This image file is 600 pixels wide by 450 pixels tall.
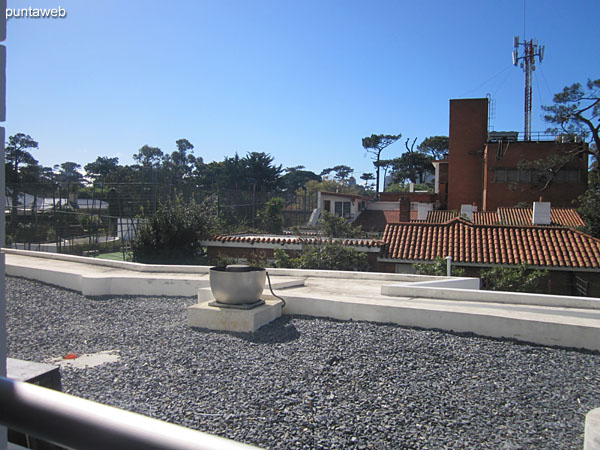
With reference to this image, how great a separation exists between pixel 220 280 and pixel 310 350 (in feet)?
5.11

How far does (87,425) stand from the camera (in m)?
0.96

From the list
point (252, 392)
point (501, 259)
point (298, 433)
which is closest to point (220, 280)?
point (252, 392)

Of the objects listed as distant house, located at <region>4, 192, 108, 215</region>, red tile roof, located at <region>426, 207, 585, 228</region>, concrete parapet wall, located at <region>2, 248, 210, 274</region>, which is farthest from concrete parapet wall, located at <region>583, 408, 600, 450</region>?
red tile roof, located at <region>426, 207, 585, 228</region>

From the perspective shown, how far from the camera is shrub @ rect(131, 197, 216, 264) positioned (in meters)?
17.4

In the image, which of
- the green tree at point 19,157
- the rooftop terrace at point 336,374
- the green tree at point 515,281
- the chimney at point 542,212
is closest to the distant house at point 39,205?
the green tree at point 19,157

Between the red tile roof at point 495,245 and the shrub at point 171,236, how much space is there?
7722mm

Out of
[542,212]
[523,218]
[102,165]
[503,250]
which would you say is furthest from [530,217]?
[102,165]

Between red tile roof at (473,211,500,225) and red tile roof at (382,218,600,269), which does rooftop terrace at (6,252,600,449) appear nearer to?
red tile roof at (382,218,600,269)

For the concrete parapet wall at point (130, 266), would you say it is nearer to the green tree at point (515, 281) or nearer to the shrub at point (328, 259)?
the shrub at point (328, 259)

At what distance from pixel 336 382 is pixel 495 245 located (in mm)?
13862

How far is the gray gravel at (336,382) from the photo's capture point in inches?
127

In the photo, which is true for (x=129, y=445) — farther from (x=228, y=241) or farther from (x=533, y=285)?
(x=228, y=241)

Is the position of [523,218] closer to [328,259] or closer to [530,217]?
[530,217]

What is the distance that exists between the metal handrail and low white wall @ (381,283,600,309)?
21.9 feet
